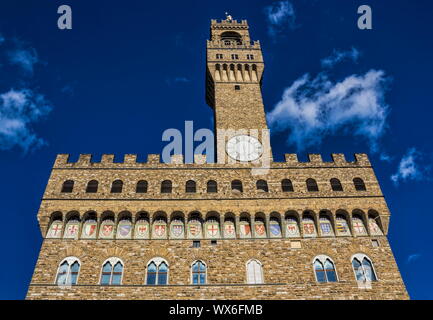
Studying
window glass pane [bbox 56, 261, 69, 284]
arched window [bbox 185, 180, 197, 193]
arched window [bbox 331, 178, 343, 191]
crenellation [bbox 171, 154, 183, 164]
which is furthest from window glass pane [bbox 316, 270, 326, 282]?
window glass pane [bbox 56, 261, 69, 284]

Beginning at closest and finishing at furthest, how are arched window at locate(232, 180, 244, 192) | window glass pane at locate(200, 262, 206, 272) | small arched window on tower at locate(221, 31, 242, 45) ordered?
window glass pane at locate(200, 262, 206, 272), arched window at locate(232, 180, 244, 192), small arched window on tower at locate(221, 31, 242, 45)

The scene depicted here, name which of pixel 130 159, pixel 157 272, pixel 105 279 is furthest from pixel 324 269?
pixel 130 159

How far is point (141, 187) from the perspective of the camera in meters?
24.9

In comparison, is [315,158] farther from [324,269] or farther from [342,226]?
[324,269]

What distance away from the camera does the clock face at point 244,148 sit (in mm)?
27062

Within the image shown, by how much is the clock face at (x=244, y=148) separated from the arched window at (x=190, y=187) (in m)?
3.60

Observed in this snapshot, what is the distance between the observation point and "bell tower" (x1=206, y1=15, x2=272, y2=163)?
2786 centimetres

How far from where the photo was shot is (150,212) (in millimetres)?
23641

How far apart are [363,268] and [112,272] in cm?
1370

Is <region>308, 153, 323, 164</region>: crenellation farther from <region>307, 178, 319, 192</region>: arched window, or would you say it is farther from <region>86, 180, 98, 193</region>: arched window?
<region>86, 180, 98, 193</region>: arched window

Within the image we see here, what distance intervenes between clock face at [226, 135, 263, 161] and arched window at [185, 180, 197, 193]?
3.60 metres

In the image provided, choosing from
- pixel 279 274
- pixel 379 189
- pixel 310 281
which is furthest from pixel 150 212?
pixel 379 189

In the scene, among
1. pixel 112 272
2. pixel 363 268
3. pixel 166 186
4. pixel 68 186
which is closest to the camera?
pixel 112 272
